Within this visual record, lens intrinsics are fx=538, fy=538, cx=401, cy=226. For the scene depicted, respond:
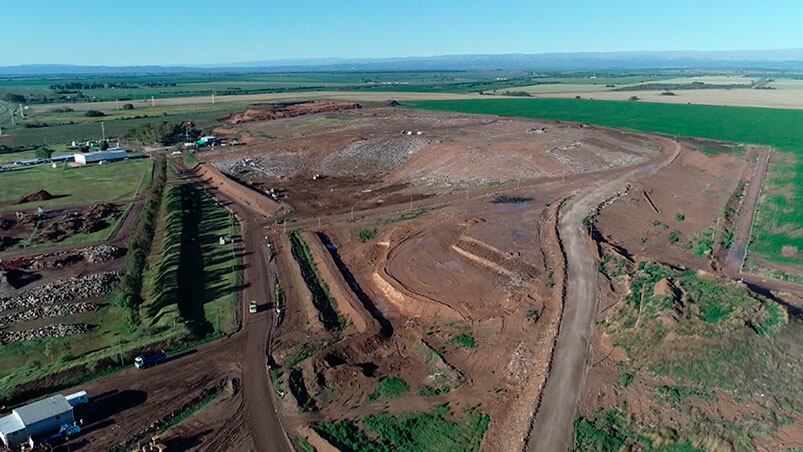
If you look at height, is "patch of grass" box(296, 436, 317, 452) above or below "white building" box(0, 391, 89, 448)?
below

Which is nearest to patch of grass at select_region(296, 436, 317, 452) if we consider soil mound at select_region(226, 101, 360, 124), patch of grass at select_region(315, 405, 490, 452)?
patch of grass at select_region(315, 405, 490, 452)

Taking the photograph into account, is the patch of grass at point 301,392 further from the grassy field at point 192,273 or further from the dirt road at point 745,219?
the dirt road at point 745,219

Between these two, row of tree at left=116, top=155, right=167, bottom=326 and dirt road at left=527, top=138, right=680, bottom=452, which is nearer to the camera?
dirt road at left=527, top=138, right=680, bottom=452

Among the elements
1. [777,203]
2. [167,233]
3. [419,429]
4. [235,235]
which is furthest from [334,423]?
[777,203]

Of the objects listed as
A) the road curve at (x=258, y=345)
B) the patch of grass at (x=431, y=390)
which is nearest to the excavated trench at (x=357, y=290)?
the road curve at (x=258, y=345)

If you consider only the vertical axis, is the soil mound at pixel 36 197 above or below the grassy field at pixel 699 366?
above

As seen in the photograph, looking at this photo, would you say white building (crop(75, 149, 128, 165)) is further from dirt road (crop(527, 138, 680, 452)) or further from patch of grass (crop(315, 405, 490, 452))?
patch of grass (crop(315, 405, 490, 452))

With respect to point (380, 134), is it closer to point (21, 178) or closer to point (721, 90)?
point (21, 178)
